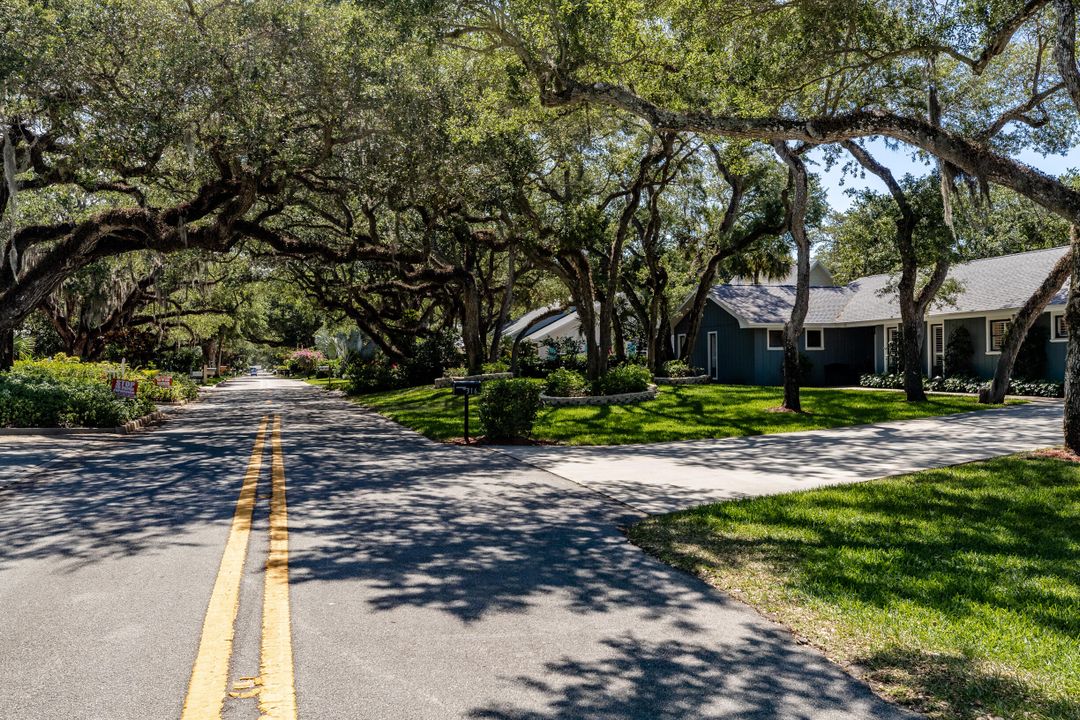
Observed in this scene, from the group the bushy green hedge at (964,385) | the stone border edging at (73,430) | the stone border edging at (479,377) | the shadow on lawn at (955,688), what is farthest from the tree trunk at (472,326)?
the shadow on lawn at (955,688)

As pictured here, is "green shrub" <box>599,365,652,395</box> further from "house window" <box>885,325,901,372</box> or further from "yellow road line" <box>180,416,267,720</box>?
"yellow road line" <box>180,416,267,720</box>

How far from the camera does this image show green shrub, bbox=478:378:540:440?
48.8 ft

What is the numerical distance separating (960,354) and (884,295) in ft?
11.0

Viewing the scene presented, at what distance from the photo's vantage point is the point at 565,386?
22703 mm

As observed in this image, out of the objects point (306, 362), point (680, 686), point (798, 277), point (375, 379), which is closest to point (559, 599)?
point (680, 686)

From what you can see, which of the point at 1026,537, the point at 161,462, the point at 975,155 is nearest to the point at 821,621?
the point at 1026,537

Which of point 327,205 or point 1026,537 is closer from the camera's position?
point 1026,537

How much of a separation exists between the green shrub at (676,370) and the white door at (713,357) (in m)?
3.08

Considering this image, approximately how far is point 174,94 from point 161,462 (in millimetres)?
7012

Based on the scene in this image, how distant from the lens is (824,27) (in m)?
13.4

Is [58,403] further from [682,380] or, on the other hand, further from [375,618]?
[682,380]

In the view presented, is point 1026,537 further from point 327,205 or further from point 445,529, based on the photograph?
point 327,205

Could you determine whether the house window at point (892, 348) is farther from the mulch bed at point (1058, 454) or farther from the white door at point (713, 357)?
the mulch bed at point (1058, 454)

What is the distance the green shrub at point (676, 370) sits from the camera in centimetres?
3097
